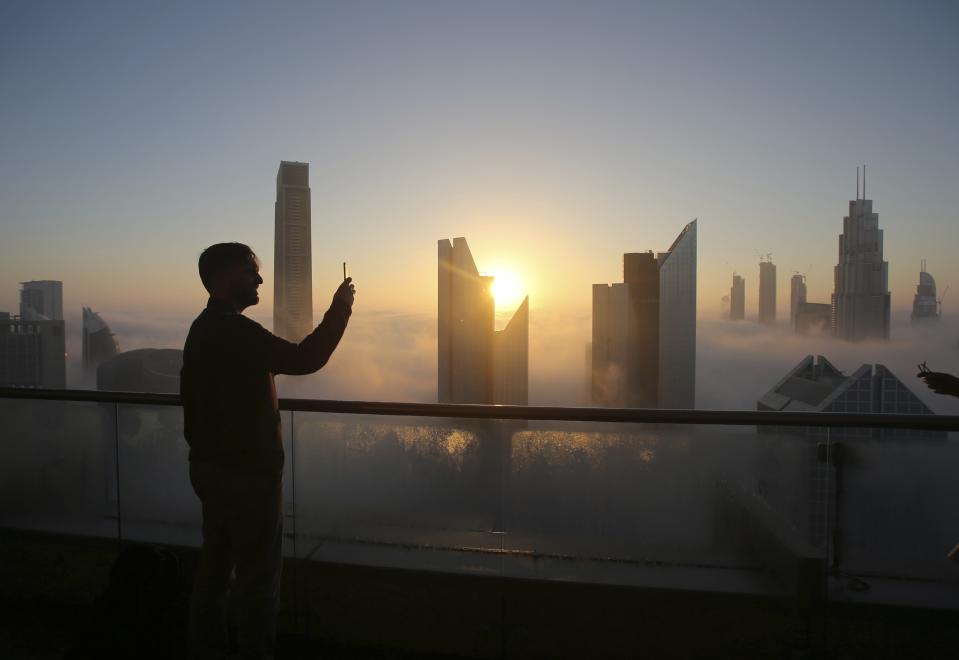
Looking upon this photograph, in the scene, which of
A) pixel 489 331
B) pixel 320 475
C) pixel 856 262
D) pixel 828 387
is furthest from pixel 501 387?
pixel 320 475

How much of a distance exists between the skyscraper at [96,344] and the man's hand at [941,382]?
296ft

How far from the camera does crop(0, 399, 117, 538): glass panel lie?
3521 millimetres

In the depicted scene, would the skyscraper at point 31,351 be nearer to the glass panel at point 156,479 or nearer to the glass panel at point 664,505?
the glass panel at point 156,479

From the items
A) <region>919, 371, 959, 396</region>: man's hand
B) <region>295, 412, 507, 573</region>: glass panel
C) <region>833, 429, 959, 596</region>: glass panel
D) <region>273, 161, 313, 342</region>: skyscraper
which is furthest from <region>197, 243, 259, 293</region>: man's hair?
<region>273, 161, 313, 342</region>: skyscraper

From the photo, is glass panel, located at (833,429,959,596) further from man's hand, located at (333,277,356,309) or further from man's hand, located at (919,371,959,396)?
man's hand, located at (333,277,356,309)

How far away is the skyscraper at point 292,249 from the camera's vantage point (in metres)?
45.5

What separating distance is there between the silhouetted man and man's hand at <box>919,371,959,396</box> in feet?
8.02

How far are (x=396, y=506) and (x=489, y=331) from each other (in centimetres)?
8597

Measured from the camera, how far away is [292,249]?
63.6m

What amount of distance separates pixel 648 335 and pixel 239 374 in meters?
89.7

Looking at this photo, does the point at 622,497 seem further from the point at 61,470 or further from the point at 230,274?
the point at 61,470

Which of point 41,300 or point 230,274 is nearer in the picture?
point 230,274

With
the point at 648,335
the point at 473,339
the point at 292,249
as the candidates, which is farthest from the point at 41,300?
the point at 648,335

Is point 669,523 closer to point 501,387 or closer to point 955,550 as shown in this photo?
point 955,550
